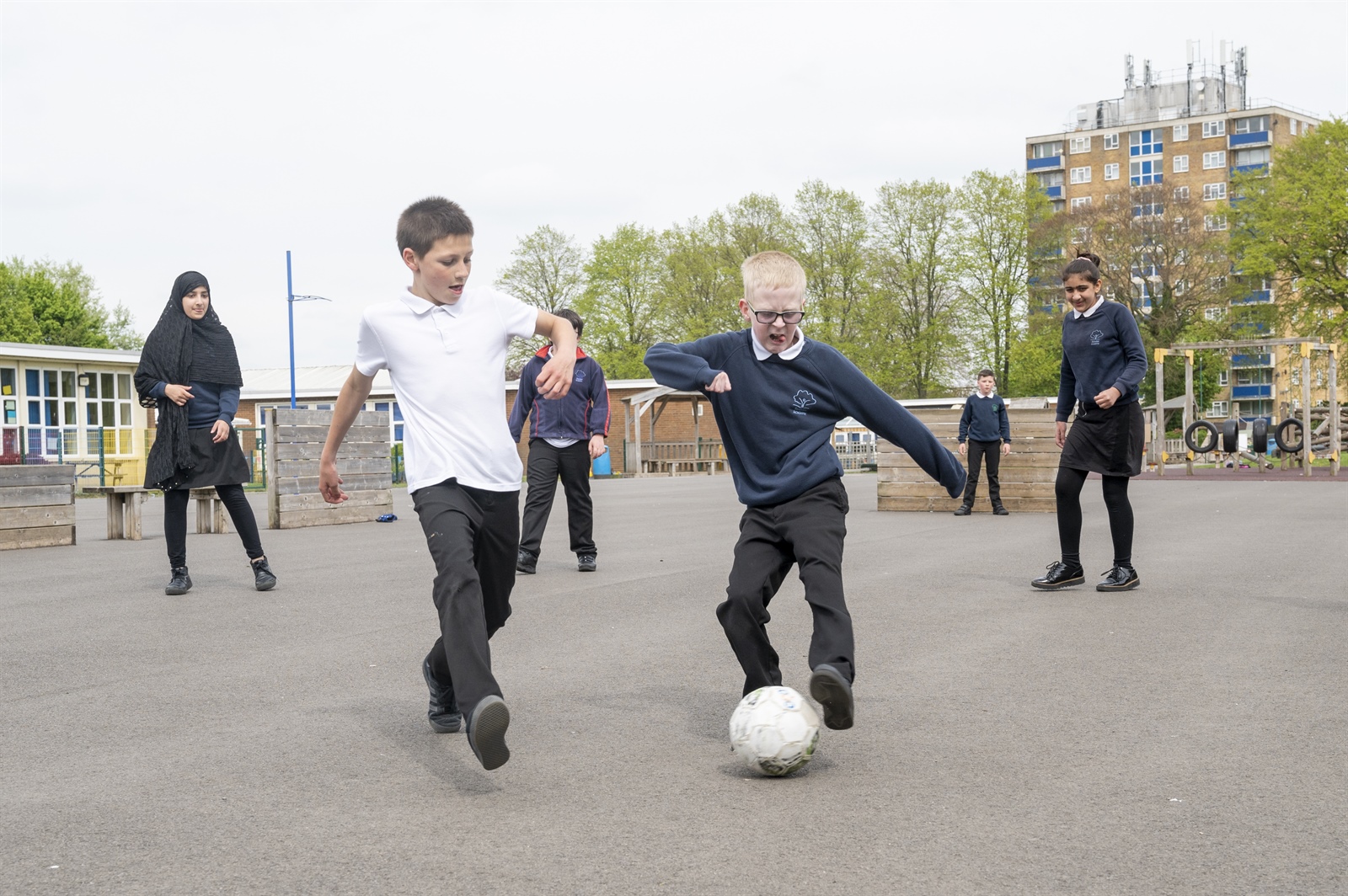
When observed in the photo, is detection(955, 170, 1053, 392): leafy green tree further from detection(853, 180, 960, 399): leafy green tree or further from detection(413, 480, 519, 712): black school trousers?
detection(413, 480, 519, 712): black school trousers

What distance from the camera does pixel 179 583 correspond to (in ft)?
30.5

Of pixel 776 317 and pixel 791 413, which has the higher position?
pixel 776 317

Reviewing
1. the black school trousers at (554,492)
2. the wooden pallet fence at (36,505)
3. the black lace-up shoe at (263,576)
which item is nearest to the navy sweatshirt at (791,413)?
the black lace-up shoe at (263,576)

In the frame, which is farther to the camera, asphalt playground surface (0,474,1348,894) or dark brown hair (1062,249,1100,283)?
dark brown hair (1062,249,1100,283)

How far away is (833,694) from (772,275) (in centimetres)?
146

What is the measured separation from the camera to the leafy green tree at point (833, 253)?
196 ft

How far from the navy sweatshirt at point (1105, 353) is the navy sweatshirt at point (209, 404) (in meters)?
5.70

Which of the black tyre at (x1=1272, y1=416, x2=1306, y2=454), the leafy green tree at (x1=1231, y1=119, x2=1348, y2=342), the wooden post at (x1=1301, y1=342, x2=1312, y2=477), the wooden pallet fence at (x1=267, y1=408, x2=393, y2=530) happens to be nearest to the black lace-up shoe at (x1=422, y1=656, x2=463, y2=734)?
the wooden pallet fence at (x1=267, y1=408, x2=393, y2=530)

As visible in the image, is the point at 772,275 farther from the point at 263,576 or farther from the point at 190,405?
the point at 263,576

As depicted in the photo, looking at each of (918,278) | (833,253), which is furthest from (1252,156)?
(833,253)

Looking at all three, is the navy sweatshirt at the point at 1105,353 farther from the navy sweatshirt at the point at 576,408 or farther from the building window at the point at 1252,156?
the building window at the point at 1252,156

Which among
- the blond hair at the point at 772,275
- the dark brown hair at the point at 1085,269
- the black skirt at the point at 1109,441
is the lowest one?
the black skirt at the point at 1109,441

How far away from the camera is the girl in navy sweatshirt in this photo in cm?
863

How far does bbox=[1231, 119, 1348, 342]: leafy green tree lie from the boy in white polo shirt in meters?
48.9
